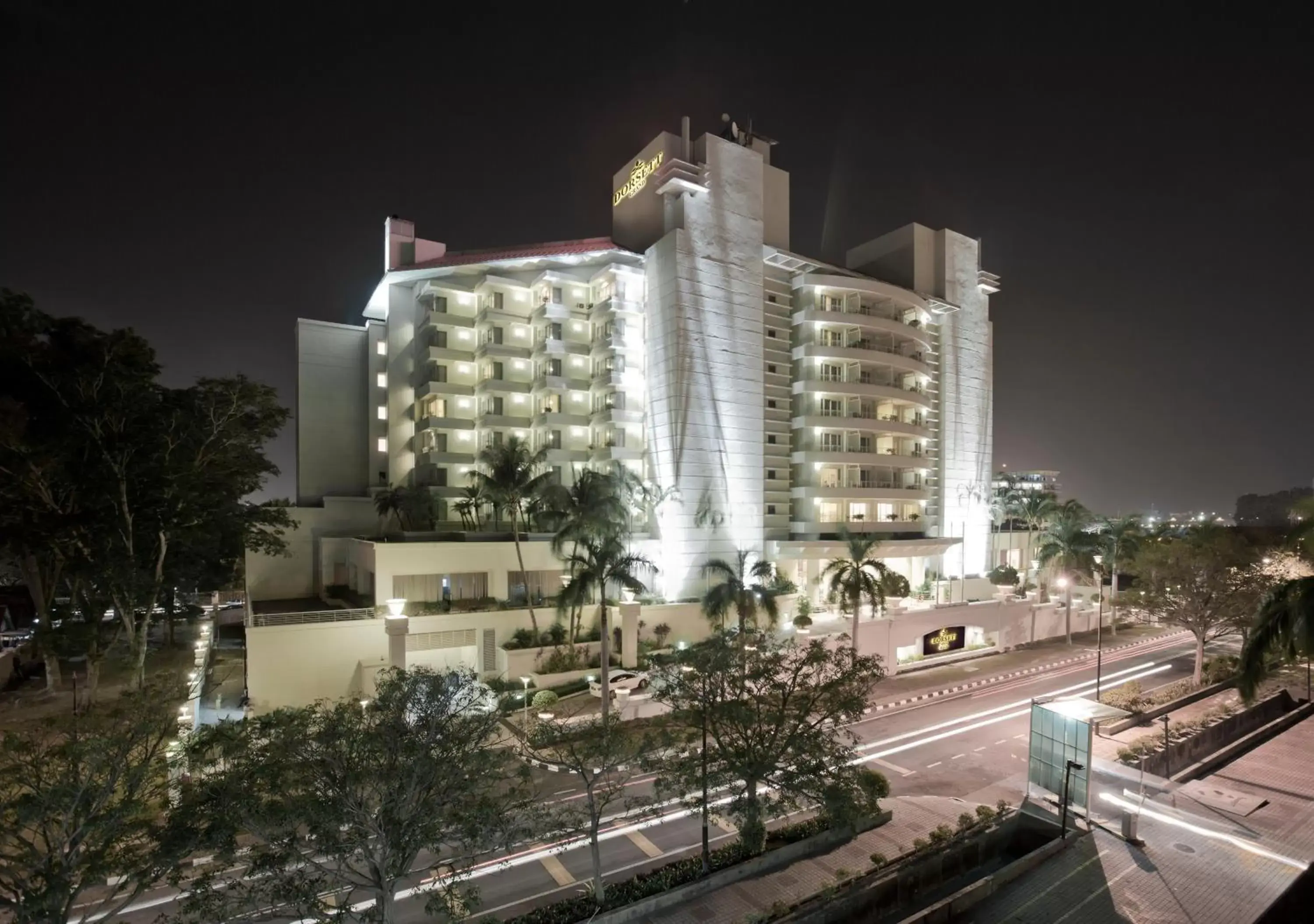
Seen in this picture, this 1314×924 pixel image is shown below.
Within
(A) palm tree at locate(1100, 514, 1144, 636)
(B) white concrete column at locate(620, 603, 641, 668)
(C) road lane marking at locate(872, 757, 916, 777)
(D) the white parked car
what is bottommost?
(C) road lane marking at locate(872, 757, 916, 777)

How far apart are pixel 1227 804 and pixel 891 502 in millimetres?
38423

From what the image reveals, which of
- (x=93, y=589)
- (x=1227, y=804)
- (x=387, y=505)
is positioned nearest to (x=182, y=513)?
(x=93, y=589)

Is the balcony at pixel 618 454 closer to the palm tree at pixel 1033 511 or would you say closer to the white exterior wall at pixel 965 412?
the white exterior wall at pixel 965 412

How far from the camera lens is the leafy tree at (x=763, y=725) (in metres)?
19.1

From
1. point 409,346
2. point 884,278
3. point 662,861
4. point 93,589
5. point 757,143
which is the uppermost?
point 757,143

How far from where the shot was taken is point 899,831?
2345cm

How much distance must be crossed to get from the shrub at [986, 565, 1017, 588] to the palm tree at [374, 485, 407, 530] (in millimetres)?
57347

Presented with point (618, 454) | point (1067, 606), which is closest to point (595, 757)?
point (618, 454)

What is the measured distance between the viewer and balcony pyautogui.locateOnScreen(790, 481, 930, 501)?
56812 mm

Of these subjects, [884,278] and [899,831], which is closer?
[899,831]

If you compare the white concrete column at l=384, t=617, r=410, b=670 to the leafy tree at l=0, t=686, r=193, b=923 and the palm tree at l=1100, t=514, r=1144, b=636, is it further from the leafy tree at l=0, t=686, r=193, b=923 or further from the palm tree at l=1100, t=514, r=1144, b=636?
the palm tree at l=1100, t=514, r=1144, b=636

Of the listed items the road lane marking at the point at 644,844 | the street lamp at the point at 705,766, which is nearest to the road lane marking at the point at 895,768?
the road lane marking at the point at 644,844

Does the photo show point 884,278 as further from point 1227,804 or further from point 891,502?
point 1227,804

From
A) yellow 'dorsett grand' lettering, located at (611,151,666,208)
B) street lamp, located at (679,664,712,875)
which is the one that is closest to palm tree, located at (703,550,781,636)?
street lamp, located at (679,664,712,875)
